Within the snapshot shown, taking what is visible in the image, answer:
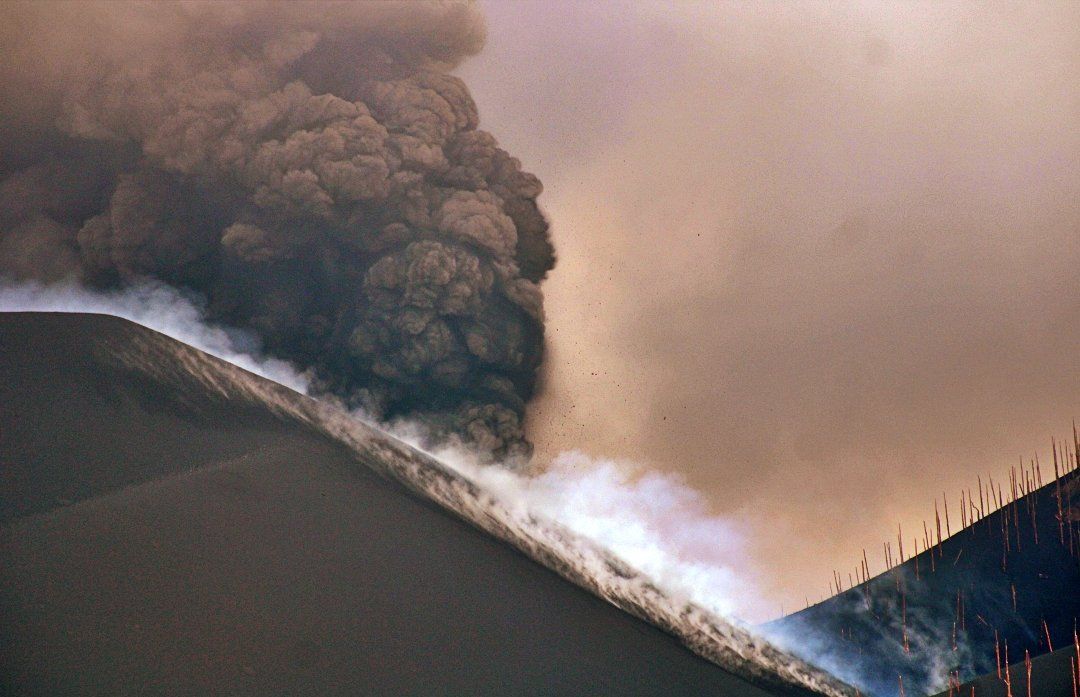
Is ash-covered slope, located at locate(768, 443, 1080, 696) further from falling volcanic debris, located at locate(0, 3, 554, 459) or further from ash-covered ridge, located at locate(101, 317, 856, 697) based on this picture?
falling volcanic debris, located at locate(0, 3, 554, 459)

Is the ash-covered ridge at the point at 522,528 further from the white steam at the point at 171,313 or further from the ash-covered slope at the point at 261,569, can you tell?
the white steam at the point at 171,313

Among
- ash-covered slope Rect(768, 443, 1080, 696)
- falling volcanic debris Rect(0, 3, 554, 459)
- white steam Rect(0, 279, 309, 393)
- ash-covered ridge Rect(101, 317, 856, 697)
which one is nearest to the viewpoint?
ash-covered ridge Rect(101, 317, 856, 697)

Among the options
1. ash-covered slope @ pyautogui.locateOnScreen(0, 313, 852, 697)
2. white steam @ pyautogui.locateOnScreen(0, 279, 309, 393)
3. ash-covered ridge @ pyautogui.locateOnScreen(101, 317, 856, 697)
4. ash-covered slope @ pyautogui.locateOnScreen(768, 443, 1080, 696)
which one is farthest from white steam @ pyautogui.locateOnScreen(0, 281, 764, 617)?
ash-covered slope @ pyautogui.locateOnScreen(0, 313, 852, 697)

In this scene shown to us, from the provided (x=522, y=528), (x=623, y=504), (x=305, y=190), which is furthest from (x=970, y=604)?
(x=305, y=190)

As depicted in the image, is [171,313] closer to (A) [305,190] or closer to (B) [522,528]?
(A) [305,190]

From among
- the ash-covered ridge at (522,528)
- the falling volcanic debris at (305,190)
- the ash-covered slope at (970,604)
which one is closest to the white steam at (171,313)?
the falling volcanic debris at (305,190)
